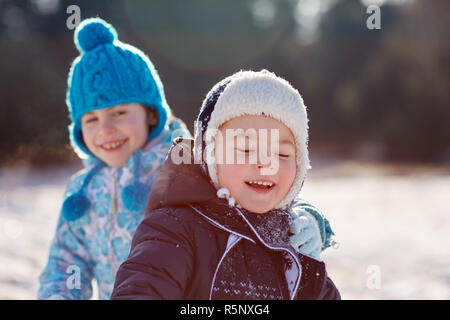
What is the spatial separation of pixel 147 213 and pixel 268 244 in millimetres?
399

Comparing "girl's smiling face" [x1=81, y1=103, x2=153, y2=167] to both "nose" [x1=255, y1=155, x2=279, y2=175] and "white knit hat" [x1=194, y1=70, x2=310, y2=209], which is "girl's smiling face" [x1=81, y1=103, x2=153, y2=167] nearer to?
"white knit hat" [x1=194, y1=70, x2=310, y2=209]

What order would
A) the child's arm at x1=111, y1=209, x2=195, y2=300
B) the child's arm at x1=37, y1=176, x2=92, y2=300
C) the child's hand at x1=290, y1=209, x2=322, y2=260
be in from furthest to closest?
the child's arm at x1=37, y1=176, x2=92, y2=300
the child's hand at x1=290, y1=209, x2=322, y2=260
the child's arm at x1=111, y1=209, x2=195, y2=300

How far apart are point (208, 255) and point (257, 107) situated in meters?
0.45

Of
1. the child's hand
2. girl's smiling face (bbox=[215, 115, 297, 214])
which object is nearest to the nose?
girl's smiling face (bbox=[215, 115, 297, 214])

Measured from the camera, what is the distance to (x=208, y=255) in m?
1.51

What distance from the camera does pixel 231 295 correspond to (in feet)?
4.85

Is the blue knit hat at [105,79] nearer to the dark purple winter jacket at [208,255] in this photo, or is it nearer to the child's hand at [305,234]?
the dark purple winter jacket at [208,255]

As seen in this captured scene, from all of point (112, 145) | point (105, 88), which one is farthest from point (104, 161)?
point (105, 88)

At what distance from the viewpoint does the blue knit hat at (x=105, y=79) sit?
244cm

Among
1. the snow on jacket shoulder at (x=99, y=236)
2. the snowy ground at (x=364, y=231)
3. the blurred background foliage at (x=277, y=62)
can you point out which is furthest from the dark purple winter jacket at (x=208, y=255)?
the blurred background foliage at (x=277, y=62)

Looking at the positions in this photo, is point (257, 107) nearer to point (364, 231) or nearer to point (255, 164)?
point (255, 164)

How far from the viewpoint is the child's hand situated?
5.58 feet

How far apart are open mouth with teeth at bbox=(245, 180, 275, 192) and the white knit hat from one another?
11cm

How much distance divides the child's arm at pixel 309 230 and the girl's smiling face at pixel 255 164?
0.47 feet
